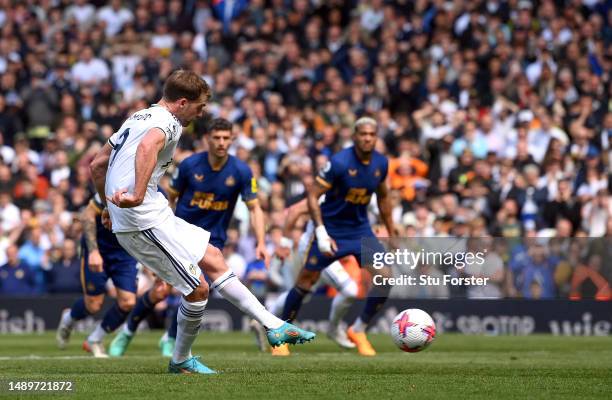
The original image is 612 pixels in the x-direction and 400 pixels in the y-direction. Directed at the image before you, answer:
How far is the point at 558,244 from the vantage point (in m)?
19.7

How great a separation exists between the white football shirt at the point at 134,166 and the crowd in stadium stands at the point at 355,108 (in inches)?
352

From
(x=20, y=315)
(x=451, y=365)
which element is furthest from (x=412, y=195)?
(x=451, y=365)

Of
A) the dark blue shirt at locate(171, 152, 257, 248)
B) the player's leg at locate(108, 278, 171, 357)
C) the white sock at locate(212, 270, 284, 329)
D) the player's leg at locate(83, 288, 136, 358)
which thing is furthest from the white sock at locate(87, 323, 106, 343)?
the white sock at locate(212, 270, 284, 329)

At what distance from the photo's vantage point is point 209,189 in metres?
14.1

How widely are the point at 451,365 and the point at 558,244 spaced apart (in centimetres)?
779

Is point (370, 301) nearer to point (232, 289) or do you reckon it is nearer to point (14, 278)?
point (232, 289)

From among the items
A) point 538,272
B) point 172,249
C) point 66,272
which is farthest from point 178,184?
point 66,272

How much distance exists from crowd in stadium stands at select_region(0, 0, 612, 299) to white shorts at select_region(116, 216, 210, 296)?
8627 mm

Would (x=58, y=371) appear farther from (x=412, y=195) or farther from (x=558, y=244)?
(x=412, y=195)

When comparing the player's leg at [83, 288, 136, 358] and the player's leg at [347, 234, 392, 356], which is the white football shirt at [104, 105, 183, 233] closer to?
the player's leg at [83, 288, 136, 358]

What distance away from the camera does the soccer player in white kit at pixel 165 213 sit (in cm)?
1002

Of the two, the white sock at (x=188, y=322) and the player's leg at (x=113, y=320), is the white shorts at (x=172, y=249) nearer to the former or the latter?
the white sock at (x=188, y=322)

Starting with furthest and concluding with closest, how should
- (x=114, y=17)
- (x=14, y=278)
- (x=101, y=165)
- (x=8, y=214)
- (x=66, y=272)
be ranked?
1. (x=114, y=17)
2. (x=8, y=214)
3. (x=14, y=278)
4. (x=66, y=272)
5. (x=101, y=165)

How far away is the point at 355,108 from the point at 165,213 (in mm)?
14938
